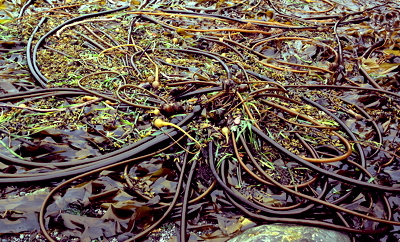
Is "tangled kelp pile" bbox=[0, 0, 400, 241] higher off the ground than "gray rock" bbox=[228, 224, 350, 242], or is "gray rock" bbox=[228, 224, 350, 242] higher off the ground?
"tangled kelp pile" bbox=[0, 0, 400, 241]

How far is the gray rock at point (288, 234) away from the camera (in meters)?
1.33

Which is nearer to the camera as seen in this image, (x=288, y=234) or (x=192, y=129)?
(x=288, y=234)

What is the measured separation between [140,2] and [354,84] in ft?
7.86

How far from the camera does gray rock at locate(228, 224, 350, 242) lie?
1333mm

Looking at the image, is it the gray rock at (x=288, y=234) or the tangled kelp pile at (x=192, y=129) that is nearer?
the gray rock at (x=288, y=234)

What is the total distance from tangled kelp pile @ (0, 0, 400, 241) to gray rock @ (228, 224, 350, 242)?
0.04 m

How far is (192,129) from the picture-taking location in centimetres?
179

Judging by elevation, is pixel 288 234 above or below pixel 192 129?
below

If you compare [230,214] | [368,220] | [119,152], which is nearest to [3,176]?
[119,152]

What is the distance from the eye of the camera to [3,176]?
1551mm

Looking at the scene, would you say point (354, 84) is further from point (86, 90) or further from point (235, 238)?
point (86, 90)

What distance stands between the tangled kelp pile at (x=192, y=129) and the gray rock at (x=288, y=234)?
40mm

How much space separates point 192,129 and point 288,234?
767 mm

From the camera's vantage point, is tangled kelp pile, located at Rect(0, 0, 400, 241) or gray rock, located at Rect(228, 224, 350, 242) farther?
tangled kelp pile, located at Rect(0, 0, 400, 241)
